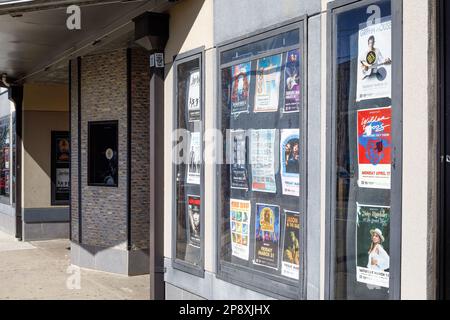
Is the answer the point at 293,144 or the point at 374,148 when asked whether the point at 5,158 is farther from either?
the point at 374,148

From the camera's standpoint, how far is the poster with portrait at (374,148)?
404 centimetres

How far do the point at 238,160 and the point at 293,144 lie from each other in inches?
33.7

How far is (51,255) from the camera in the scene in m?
12.3

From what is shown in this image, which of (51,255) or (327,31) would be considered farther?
(51,255)

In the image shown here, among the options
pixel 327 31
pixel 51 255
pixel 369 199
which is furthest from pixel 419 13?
pixel 51 255

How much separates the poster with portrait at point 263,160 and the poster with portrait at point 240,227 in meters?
0.26

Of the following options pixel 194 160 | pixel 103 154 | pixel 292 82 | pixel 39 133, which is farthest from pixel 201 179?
pixel 39 133

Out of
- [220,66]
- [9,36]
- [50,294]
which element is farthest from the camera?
[9,36]

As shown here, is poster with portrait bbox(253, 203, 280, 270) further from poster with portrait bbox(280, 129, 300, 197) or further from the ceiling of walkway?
the ceiling of walkway

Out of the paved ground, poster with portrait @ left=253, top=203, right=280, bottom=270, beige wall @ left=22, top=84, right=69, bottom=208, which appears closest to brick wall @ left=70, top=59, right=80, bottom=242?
the paved ground

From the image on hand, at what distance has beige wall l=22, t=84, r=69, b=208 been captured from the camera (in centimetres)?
1466

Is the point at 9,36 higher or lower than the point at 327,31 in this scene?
higher
